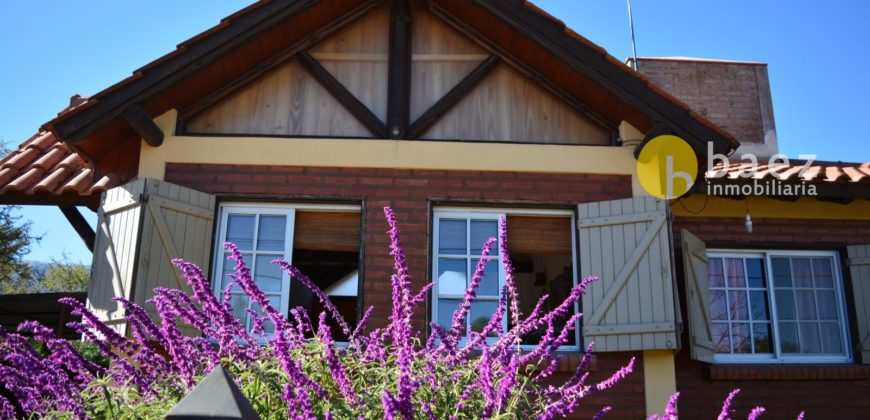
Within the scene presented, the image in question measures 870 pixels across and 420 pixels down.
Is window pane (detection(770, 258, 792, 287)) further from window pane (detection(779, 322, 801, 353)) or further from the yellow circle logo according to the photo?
the yellow circle logo

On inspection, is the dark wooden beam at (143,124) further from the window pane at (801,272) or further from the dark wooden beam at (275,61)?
the window pane at (801,272)

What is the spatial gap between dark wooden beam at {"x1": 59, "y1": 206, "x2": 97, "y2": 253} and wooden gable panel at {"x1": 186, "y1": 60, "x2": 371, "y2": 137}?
4.42 feet

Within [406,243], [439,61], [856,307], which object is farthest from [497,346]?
[856,307]

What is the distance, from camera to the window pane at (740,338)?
8.09m

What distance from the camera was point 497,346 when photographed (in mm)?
2867

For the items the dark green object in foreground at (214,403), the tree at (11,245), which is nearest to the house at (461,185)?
the dark green object in foreground at (214,403)

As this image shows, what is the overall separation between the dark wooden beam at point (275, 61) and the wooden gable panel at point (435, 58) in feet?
1.61

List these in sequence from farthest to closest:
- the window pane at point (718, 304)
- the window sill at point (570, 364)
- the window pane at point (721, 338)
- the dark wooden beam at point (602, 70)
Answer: the window pane at point (718, 304) < the window pane at point (721, 338) < the dark wooden beam at point (602, 70) < the window sill at point (570, 364)

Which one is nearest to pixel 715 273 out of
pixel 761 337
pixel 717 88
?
pixel 761 337

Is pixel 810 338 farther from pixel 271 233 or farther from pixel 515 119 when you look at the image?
pixel 271 233

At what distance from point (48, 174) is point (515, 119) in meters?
4.23

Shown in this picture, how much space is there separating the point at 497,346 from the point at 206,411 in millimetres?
1324

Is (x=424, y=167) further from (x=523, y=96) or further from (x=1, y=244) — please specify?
(x=1, y=244)

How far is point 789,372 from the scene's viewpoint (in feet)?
25.2
